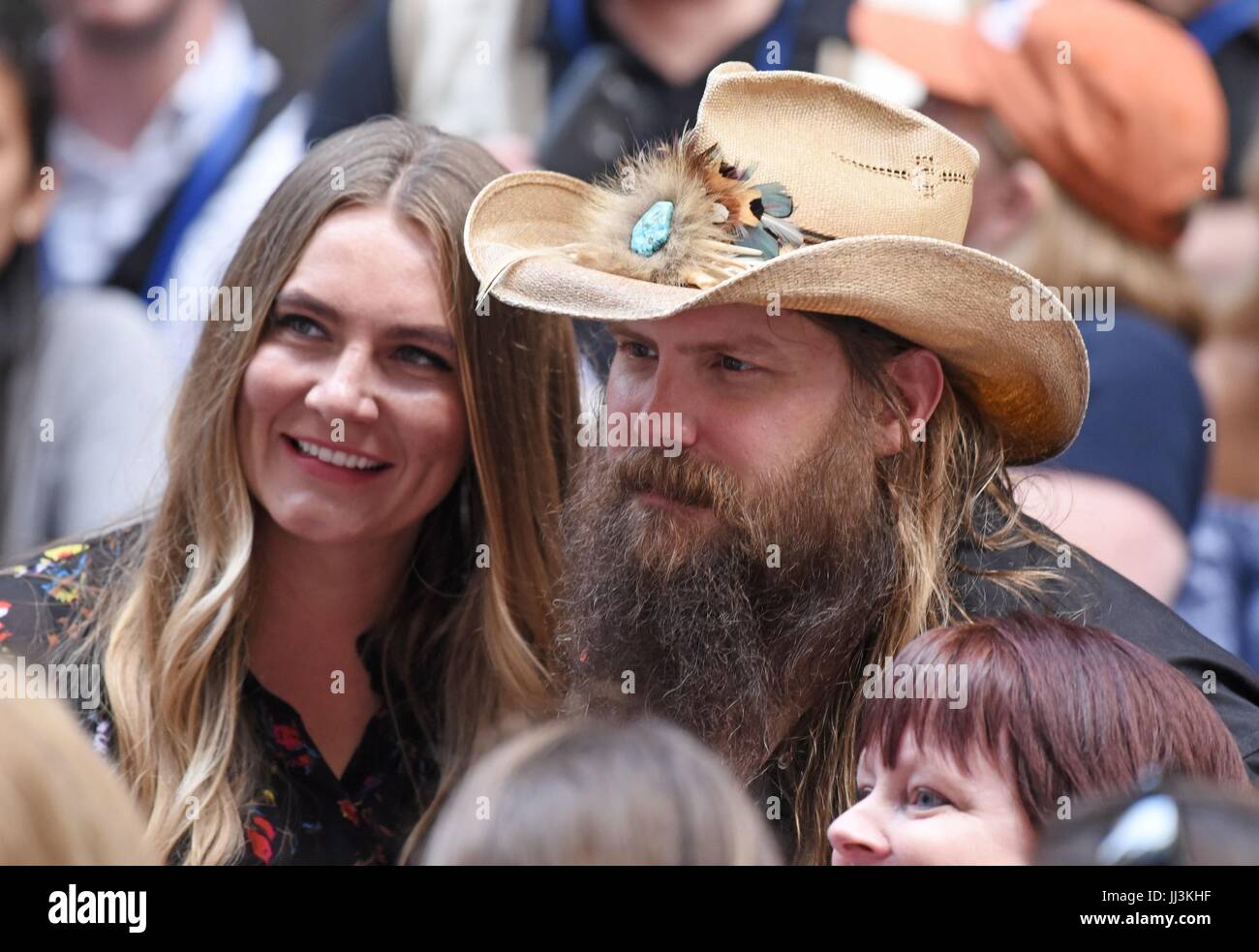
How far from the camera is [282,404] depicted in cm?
301

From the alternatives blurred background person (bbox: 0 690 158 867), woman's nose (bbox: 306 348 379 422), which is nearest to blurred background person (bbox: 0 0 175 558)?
woman's nose (bbox: 306 348 379 422)

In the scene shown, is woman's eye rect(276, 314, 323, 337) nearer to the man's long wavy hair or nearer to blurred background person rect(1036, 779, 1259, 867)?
the man's long wavy hair

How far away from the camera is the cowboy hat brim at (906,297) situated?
8.61 feet

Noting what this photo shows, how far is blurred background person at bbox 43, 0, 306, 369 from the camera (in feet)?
17.1

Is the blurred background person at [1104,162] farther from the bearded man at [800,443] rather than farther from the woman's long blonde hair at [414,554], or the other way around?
the woman's long blonde hair at [414,554]

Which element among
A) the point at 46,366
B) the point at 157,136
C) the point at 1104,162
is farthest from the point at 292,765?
the point at 157,136

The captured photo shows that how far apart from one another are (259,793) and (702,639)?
2.90 feet

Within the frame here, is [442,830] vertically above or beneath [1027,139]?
beneath

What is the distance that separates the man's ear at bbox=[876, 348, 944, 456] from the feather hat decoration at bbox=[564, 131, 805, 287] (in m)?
0.29

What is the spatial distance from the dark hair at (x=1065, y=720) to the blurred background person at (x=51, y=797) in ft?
3.52

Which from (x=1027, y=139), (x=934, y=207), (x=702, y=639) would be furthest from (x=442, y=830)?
(x=1027, y=139)

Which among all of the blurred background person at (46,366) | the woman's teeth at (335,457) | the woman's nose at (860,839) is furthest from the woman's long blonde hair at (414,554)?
the blurred background person at (46,366)

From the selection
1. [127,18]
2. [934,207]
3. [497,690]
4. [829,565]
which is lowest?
[497,690]
